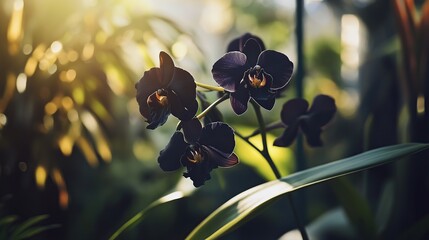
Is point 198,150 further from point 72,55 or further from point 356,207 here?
point 72,55

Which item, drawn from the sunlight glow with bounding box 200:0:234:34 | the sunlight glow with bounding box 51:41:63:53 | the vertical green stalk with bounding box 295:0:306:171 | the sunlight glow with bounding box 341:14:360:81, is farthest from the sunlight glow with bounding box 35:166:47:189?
the sunlight glow with bounding box 200:0:234:34

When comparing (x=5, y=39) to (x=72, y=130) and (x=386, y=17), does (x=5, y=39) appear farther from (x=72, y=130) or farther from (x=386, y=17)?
(x=386, y=17)

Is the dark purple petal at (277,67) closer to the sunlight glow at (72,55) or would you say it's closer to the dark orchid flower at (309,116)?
the dark orchid flower at (309,116)

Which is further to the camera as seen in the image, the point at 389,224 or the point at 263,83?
the point at 389,224

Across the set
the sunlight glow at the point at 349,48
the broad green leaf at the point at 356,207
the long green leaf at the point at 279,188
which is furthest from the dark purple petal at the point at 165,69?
the sunlight glow at the point at 349,48

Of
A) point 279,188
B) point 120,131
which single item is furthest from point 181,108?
point 120,131

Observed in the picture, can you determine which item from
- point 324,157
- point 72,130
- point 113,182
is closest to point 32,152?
point 72,130
